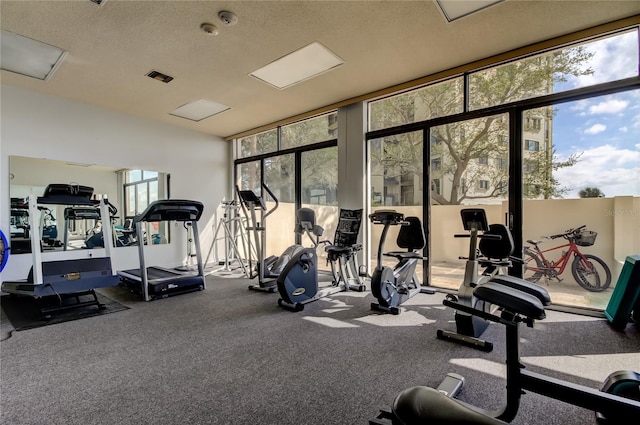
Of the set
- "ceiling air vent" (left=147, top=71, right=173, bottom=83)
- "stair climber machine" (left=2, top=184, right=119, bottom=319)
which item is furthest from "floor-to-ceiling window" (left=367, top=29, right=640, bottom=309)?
"stair climber machine" (left=2, top=184, right=119, bottom=319)

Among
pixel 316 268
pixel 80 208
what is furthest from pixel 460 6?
pixel 80 208

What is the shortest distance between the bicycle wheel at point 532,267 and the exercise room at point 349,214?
24mm

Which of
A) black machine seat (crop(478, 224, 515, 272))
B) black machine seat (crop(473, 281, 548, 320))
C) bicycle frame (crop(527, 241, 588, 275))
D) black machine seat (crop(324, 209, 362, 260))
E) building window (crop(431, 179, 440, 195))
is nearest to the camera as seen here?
black machine seat (crop(473, 281, 548, 320))

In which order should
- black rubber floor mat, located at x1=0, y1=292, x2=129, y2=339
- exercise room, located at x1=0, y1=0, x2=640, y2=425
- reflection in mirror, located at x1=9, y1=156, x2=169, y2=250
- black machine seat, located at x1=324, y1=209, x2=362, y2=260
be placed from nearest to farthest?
exercise room, located at x1=0, y1=0, x2=640, y2=425
black rubber floor mat, located at x1=0, y1=292, x2=129, y2=339
black machine seat, located at x1=324, y1=209, x2=362, y2=260
reflection in mirror, located at x1=9, y1=156, x2=169, y2=250

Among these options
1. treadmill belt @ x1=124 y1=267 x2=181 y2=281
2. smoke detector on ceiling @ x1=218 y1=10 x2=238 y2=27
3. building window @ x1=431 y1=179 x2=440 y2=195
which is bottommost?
treadmill belt @ x1=124 y1=267 x2=181 y2=281

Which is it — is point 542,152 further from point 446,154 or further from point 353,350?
point 353,350

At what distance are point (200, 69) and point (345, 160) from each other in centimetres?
259

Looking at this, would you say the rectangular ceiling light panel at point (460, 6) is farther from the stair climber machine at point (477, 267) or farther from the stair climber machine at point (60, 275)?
the stair climber machine at point (60, 275)

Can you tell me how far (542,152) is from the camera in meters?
3.71

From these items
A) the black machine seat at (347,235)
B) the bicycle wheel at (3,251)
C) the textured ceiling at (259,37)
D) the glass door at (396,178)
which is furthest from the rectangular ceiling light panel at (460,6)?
the bicycle wheel at (3,251)

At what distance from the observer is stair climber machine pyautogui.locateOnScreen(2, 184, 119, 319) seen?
3578mm

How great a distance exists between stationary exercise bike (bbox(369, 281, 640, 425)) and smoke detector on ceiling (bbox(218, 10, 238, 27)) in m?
3.13

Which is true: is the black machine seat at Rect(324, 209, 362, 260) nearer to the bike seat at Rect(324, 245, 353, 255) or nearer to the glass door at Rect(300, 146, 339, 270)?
the bike seat at Rect(324, 245, 353, 255)

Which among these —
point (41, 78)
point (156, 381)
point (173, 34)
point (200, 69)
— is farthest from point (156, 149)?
point (156, 381)
